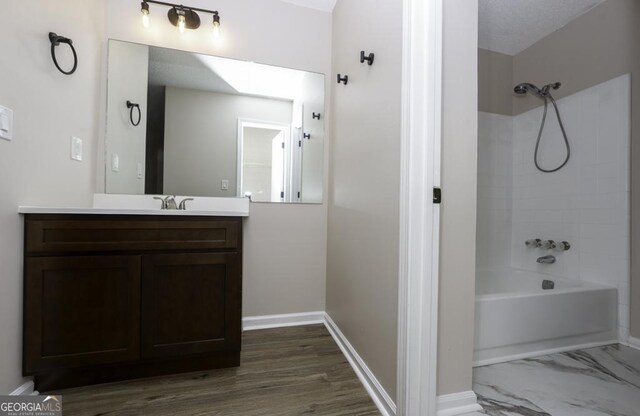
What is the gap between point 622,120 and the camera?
179cm

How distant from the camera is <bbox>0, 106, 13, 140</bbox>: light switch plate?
98 cm

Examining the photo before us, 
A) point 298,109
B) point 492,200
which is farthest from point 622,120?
point 298,109

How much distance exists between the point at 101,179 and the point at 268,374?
1598mm

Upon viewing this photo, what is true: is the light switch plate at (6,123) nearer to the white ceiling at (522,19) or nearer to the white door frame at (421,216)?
the white door frame at (421,216)

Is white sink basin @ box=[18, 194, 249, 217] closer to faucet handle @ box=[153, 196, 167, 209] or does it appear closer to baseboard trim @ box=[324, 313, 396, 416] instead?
faucet handle @ box=[153, 196, 167, 209]

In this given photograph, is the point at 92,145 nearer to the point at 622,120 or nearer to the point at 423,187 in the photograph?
the point at 423,187

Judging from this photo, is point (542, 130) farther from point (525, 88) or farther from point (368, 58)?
point (368, 58)

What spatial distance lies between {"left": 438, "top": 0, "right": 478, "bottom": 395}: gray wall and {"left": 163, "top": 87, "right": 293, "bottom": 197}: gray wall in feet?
4.56

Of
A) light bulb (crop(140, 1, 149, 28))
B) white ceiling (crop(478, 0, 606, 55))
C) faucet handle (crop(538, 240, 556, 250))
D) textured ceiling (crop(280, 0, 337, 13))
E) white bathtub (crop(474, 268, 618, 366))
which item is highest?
textured ceiling (crop(280, 0, 337, 13))

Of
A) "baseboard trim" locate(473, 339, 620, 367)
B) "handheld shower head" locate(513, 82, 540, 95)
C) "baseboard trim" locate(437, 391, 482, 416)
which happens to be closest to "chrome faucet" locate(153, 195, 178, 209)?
"baseboard trim" locate(437, 391, 482, 416)

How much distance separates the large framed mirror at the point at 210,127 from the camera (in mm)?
1759

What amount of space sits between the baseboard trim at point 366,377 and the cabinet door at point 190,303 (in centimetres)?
64

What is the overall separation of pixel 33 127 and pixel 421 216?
5.57 feet

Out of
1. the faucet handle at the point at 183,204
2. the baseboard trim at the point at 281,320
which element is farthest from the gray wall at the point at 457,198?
the faucet handle at the point at 183,204
